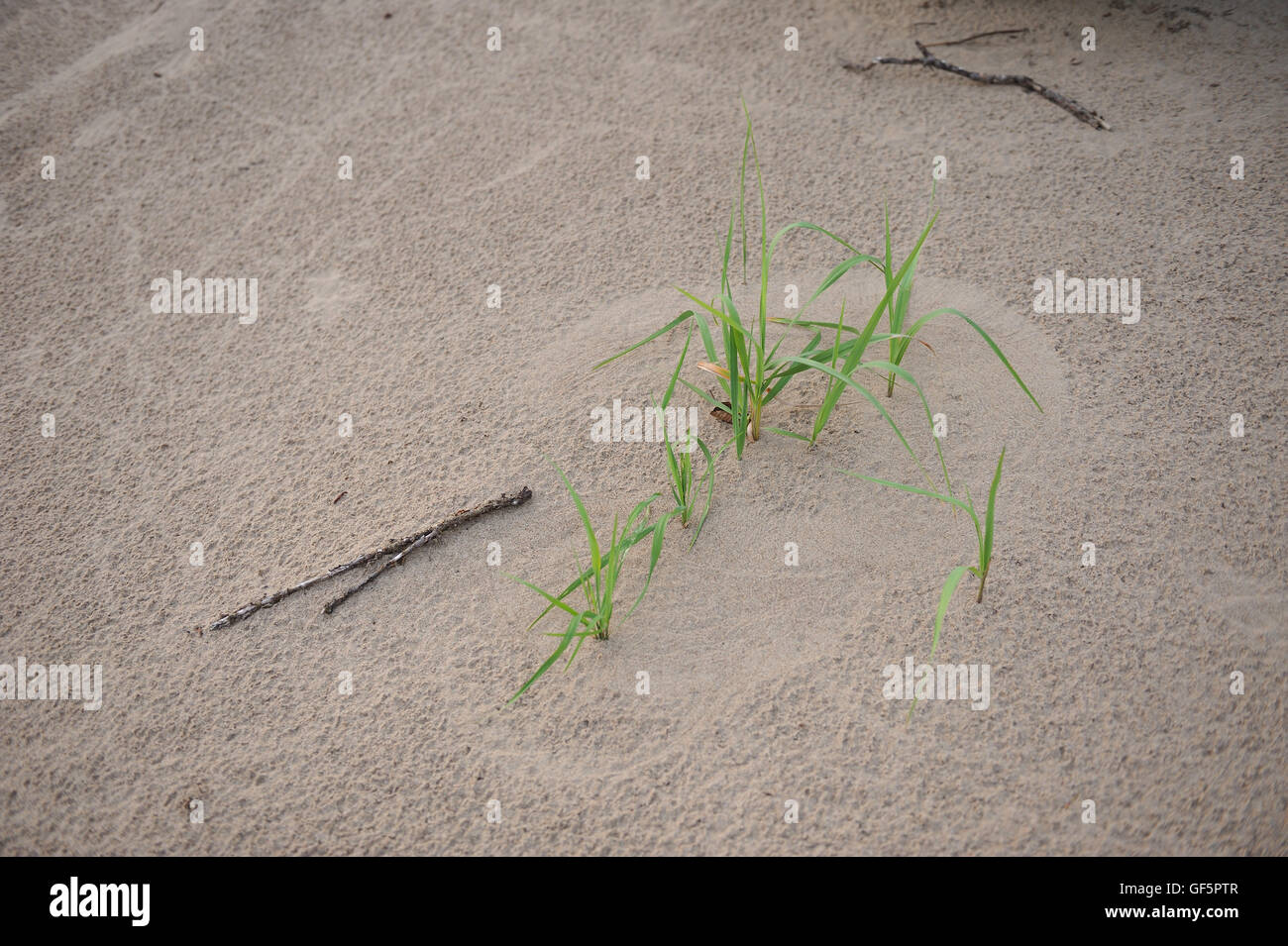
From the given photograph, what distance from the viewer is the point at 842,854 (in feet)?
4.61

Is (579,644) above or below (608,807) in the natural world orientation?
above

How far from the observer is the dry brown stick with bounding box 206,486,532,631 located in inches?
67.5

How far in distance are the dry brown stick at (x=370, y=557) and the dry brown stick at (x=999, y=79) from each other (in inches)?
69.9

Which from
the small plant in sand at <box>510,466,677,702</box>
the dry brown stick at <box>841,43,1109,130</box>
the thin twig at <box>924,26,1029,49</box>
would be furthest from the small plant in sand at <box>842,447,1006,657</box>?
the thin twig at <box>924,26,1029,49</box>

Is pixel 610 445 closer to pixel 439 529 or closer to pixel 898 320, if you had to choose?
pixel 439 529

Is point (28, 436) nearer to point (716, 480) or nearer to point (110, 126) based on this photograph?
point (110, 126)

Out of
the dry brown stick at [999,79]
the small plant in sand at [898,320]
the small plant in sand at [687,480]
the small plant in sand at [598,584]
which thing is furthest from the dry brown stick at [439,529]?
the dry brown stick at [999,79]

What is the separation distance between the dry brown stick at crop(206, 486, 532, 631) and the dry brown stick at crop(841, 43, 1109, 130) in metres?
1.78

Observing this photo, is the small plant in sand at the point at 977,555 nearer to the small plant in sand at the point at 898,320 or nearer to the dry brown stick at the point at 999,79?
the small plant in sand at the point at 898,320

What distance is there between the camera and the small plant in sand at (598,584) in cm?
156

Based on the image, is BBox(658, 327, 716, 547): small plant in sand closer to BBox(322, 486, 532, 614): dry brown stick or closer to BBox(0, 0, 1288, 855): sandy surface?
BBox(0, 0, 1288, 855): sandy surface

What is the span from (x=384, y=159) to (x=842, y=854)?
2.16 metres

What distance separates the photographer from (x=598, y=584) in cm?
160
